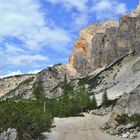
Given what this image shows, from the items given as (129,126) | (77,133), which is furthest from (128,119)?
(77,133)

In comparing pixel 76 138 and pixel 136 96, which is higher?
pixel 136 96

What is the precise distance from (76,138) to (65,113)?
62350 mm

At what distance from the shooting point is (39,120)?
32.8 meters

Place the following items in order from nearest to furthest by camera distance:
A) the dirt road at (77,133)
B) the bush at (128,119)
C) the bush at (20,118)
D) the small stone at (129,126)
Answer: the bush at (20,118), the dirt road at (77,133), the small stone at (129,126), the bush at (128,119)

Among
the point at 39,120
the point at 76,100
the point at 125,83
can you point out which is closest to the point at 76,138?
the point at 39,120

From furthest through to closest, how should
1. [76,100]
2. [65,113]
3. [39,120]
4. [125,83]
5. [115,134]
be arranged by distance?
[125,83]
[76,100]
[65,113]
[115,134]
[39,120]

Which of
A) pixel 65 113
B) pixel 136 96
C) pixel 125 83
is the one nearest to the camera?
pixel 136 96

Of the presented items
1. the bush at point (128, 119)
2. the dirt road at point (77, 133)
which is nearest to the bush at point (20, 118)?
the dirt road at point (77, 133)

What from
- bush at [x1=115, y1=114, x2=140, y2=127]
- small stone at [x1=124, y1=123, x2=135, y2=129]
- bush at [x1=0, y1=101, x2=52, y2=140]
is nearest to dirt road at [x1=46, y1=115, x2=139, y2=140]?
small stone at [x1=124, y1=123, x2=135, y2=129]

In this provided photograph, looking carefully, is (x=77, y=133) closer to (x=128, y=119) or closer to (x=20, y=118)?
(x=128, y=119)

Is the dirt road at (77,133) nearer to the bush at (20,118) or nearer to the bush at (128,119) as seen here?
the bush at (128,119)

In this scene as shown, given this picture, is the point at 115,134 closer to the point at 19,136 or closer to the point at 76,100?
the point at 19,136

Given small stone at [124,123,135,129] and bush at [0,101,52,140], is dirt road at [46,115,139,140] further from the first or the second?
bush at [0,101,52,140]

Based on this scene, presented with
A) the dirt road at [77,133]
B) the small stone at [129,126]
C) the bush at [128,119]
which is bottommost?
the dirt road at [77,133]
